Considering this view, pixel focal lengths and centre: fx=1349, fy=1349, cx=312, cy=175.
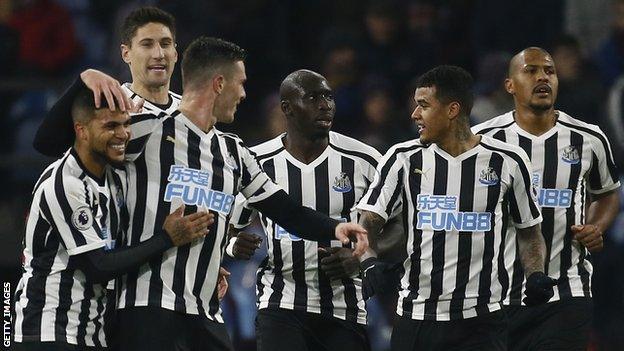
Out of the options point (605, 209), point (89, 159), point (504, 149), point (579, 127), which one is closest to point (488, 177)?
point (504, 149)

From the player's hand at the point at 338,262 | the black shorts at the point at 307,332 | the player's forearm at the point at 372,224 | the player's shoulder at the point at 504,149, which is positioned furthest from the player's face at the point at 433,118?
the black shorts at the point at 307,332

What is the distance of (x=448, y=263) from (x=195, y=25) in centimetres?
540

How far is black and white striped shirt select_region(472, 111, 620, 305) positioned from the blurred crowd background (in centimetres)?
281

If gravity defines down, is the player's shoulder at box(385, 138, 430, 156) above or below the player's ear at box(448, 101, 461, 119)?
below

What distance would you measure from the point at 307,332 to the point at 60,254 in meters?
1.69

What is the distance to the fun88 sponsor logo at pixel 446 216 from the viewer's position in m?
6.74

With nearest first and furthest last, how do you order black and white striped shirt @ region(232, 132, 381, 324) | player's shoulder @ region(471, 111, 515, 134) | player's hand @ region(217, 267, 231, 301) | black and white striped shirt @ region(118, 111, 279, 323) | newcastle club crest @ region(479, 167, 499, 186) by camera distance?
black and white striped shirt @ region(118, 111, 279, 323), player's hand @ region(217, 267, 231, 301), newcastle club crest @ region(479, 167, 499, 186), black and white striped shirt @ region(232, 132, 381, 324), player's shoulder @ region(471, 111, 515, 134)

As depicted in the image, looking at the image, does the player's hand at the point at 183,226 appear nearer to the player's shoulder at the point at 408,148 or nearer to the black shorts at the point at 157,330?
the black shorts at the point at 157,330

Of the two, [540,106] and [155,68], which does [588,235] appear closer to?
[540,106]

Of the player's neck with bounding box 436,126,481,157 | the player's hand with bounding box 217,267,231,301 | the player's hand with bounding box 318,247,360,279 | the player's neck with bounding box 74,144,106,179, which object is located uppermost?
the player's neck with bounding box 436,126,481,157

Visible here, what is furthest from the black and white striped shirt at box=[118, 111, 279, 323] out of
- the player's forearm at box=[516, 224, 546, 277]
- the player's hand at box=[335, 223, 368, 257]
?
the player's forearm at box=[516, 224, 546, 277]

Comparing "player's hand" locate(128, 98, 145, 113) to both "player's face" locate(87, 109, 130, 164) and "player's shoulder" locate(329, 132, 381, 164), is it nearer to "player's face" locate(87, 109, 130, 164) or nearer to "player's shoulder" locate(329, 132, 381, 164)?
"player's face" locate(87, 109, 130, 164)

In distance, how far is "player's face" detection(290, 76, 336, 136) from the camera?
23.4 feet

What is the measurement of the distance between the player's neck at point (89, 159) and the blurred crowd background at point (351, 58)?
399 centimetres
